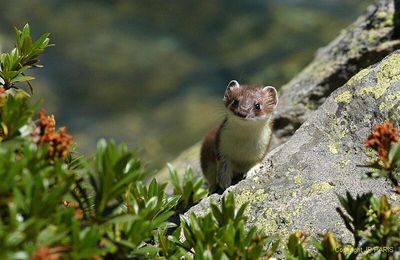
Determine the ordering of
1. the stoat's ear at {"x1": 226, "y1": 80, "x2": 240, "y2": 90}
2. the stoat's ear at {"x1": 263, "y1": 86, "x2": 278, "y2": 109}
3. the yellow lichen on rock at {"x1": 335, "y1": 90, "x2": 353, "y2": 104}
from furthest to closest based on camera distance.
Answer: the stoat's ear at {"x1": 226, "y1": 80, "x2": 240, "y2": 90} < the stoat's ear at {"x1": 263, "y1": 86, "x2": 278, "y2": 109} < the yellow lichen on rock at {"x1": 335, "y1": 90, "x2": 353, "y2": 104}

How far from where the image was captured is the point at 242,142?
279 inches

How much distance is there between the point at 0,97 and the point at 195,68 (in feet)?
45.6

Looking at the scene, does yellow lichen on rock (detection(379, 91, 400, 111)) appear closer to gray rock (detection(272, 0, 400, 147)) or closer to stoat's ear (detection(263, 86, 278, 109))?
gray rock (detection(272, 0, 400, 147))

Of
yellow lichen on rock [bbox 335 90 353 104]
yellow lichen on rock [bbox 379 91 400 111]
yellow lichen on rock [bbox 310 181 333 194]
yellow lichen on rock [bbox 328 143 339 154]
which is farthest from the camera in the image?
yellow lichen on rock [bbox 335 90 353 104]

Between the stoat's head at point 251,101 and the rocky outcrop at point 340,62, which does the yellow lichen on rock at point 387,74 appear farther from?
the stoat's head at point 251,101

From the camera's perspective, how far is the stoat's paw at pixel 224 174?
681 centimetres

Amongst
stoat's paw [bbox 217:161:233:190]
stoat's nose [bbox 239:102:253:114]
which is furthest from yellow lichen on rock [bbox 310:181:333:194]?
stoat's nose [bbox 239:102:253:114]

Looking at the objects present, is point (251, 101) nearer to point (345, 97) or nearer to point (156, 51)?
point (345, 97)

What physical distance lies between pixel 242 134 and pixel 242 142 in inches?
3.2

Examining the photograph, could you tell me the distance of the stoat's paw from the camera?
681 centimetres

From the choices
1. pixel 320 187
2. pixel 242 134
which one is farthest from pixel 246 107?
pixel 320 187

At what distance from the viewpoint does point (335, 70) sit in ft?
24.3

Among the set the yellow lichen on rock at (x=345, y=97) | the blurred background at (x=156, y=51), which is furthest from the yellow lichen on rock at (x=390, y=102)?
the blurred background at (x=156, y=51)

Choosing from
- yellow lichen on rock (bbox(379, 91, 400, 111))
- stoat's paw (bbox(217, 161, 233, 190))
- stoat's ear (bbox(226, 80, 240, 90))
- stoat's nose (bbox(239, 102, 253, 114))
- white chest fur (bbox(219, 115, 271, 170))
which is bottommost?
yellow lichen on rock (bbox(379, 91, 400, 111))
